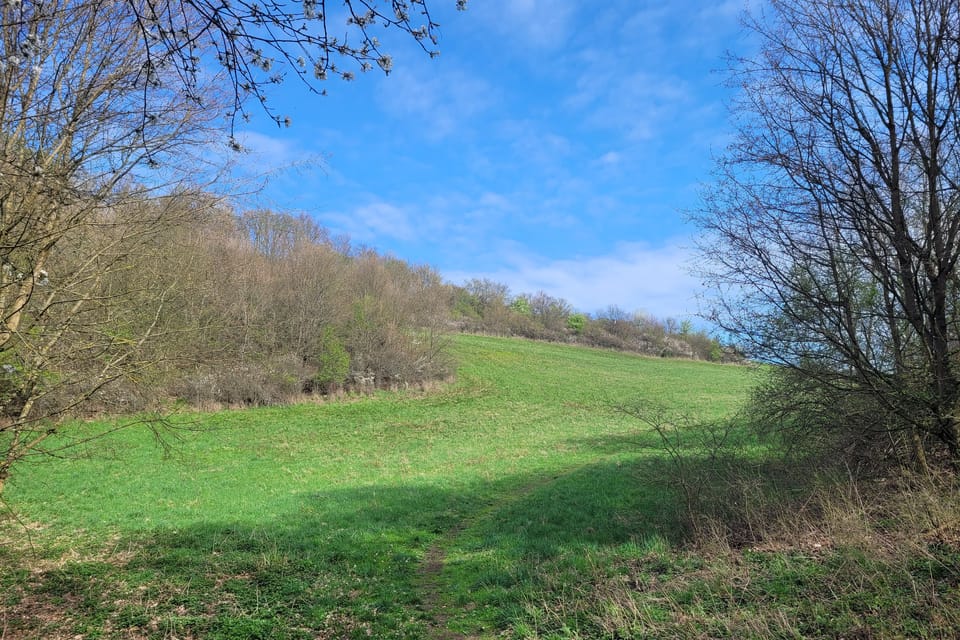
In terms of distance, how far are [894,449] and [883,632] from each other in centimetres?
547

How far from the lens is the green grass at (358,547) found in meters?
5.25

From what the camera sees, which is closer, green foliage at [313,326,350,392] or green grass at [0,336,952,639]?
green grass at [0,336,952,639]

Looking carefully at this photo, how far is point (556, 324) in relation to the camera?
274ft

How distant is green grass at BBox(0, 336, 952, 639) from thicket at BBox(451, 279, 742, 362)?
54.3m

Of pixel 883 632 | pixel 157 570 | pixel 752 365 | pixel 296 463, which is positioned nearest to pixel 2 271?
pixel 157 570

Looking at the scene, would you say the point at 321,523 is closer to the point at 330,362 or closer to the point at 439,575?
the point at 439,575

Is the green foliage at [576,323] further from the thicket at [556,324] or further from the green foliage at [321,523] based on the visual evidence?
the green foliage at [321,523]

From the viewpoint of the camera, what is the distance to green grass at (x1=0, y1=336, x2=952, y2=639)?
5.25 m

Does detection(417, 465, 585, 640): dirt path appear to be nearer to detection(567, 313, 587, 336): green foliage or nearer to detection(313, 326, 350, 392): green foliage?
detection(313, 326, 350, 392): green foliage

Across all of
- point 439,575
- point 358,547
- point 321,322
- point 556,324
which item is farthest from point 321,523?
point 556,324

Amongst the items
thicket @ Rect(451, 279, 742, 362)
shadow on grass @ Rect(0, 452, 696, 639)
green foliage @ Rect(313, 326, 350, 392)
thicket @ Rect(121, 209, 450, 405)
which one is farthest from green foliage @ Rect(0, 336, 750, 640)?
thicket @ Rect(451, 279, 742, 362)

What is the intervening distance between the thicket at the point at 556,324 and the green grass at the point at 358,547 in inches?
2137

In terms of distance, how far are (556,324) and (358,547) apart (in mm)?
76712

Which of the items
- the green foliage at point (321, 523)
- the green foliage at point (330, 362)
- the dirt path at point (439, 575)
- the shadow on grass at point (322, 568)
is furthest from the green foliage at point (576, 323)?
the shadow on grass at point (322, 568)
